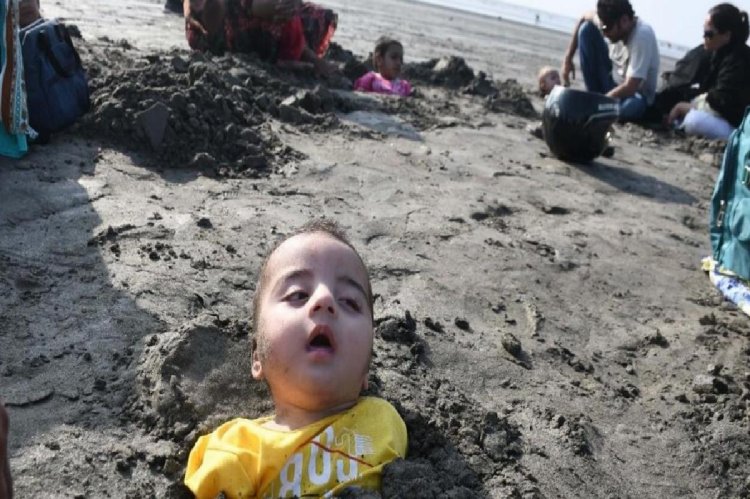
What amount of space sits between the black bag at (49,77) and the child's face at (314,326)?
285 centimetres

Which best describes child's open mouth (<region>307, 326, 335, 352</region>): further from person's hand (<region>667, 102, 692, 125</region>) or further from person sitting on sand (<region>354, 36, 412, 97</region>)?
person's hand (<region>667, 102, 692, 125</region>)

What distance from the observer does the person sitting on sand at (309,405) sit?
216cm

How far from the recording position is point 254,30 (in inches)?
297

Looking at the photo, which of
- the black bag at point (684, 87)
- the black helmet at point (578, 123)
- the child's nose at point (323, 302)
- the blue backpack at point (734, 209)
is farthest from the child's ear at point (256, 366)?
the black bag at point (684, 87)

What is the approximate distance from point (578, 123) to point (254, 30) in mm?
3198

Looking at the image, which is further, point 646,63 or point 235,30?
point 646,63

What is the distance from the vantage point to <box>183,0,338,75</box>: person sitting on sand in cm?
745

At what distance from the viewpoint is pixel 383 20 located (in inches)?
684

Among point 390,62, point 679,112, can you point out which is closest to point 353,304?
point 390,62

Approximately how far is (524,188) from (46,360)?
3.66 meters

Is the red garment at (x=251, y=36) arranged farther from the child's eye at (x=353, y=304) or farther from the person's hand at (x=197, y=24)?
the child's eye at (x=353, y=304)

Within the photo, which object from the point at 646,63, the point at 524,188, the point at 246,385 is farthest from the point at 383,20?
the point at 246,385

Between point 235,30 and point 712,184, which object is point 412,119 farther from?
point 712,184

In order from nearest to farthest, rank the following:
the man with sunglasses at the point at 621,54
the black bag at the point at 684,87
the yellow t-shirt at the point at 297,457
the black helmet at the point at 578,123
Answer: the yellow t-shirt at the point at 297,457 < the black helmet at the point at 578,123 < the man with sunglasses at the point at 621,54 < the black bag at the point at 684,87
